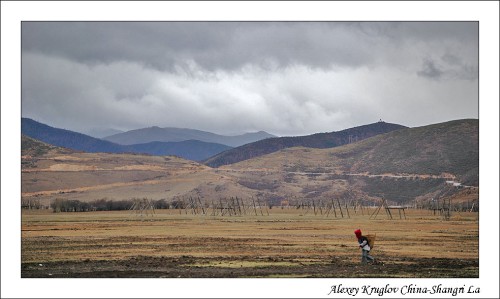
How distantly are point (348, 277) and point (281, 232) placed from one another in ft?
93.7

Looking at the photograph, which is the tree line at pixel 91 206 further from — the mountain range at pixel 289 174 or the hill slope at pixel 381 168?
the hill slope at pixel 381 168

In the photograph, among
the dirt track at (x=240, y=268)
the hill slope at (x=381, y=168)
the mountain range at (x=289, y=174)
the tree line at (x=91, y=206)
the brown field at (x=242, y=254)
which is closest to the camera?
the dirt track at (x=240, y=268)

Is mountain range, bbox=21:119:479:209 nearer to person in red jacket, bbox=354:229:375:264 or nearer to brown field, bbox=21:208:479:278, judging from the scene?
brown field, bbox=21:208:479:278

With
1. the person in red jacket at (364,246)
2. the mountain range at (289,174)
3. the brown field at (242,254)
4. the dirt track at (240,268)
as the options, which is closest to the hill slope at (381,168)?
Answer: the mountain range at (289,174)

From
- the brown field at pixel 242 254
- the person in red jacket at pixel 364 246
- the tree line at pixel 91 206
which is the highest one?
the person in red jacket at pixel 364 246

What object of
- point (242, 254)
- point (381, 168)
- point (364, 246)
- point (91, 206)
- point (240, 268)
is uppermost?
point (381, 168)

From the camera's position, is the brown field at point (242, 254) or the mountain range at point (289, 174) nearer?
the brown field at point (242, 254)

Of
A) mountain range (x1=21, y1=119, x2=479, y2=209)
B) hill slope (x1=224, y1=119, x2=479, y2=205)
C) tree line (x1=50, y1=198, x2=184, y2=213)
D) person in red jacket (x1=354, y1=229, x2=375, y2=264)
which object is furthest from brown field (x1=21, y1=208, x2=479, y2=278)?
hill slope (x1=224, y1=119, x2=479, y2=205)

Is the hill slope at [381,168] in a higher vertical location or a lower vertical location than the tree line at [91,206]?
higher

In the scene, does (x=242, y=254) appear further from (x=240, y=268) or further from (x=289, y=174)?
(x=289, y=174)

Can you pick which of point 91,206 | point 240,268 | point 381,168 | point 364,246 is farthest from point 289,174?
point 240,268

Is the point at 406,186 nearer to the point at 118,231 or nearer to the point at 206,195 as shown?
the point at 206,195

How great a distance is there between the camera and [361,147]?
7653 inches

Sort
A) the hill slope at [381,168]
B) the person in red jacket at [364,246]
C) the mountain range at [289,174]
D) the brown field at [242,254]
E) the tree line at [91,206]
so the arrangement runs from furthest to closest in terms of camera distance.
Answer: the hill slope at [381,168]
the mountain range at [289,174]
the tree line at [91,206]
the person in red jacket at [364,246]
the brown field at [242,254]
